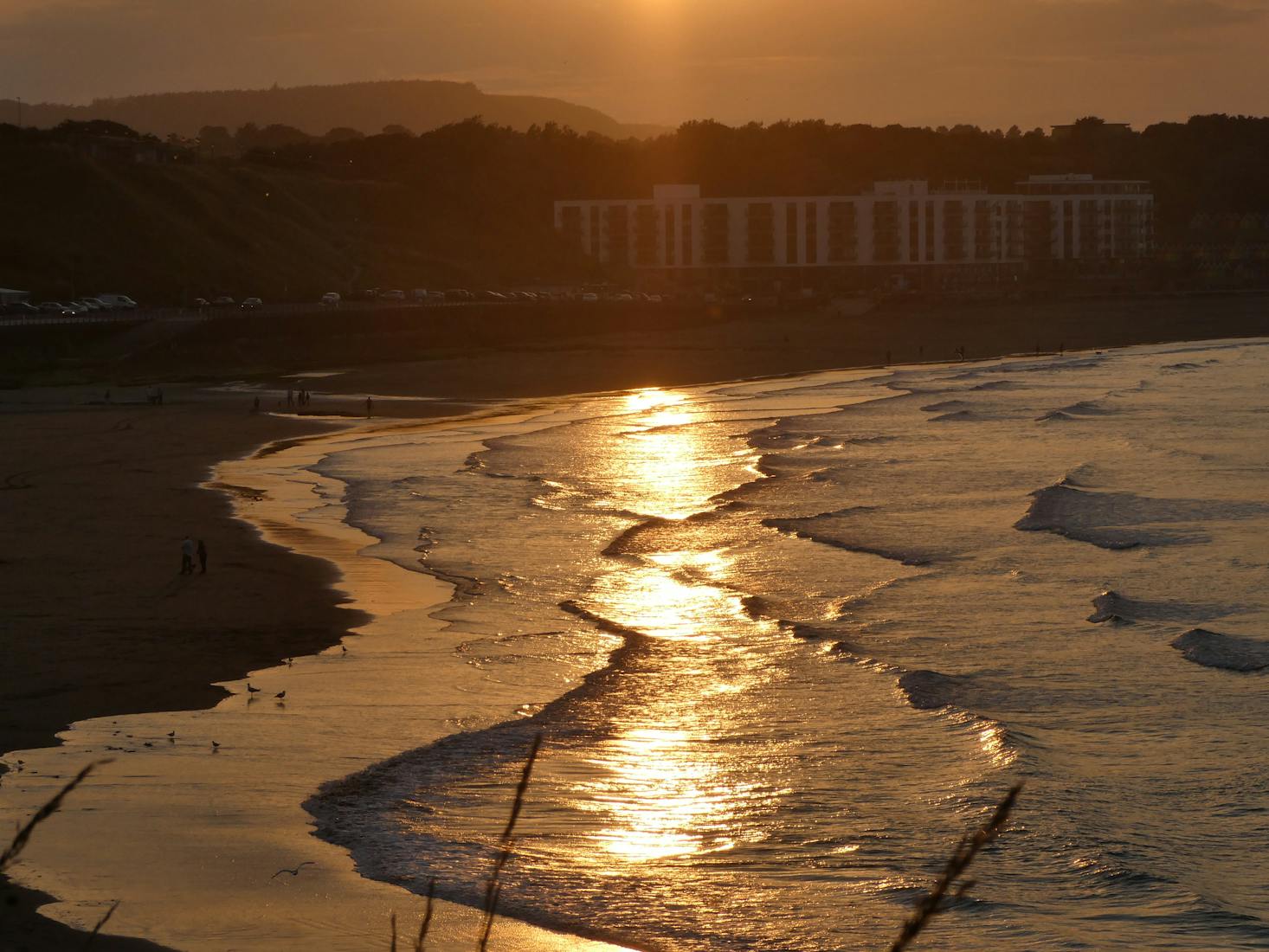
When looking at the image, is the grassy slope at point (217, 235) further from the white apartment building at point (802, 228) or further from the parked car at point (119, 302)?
the white apartment building at point (802, 228)

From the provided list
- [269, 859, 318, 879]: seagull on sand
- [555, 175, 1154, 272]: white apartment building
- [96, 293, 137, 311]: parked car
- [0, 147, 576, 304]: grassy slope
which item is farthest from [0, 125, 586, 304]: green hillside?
[269, 859, 318, 879]: seagull on sand

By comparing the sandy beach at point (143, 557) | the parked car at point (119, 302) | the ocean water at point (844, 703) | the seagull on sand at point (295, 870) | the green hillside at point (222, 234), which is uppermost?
the green hillside at point (222, 234)

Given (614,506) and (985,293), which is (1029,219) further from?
(614,506)

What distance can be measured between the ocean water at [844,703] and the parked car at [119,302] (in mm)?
51989

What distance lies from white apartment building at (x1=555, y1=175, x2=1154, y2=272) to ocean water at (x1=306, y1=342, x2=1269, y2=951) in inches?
4439

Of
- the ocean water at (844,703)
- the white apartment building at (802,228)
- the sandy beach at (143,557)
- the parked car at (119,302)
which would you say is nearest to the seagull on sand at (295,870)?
the ocean water at (844,703)

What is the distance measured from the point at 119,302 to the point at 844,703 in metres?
79.3

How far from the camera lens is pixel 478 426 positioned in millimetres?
53062

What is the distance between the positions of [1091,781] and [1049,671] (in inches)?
164

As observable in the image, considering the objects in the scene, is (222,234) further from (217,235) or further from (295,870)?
(295,870)

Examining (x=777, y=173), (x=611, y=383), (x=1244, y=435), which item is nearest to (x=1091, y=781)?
(x=1244, y=435)

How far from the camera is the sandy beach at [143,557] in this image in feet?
60.5

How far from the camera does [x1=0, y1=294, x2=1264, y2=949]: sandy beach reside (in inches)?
727

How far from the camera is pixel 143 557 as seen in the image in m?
27.4
